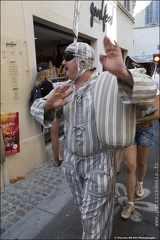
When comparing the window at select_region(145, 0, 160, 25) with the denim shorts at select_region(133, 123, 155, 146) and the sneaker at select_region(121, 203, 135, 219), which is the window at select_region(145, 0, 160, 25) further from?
the sneaker at select_region(121, 203, 135, 219)

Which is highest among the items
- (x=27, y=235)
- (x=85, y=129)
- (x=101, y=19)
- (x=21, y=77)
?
(x=101, y=19)

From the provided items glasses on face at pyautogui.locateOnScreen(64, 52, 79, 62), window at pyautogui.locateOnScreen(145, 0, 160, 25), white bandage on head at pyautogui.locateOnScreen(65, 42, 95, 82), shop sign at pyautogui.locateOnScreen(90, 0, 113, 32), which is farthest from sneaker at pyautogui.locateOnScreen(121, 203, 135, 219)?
window at pyautogui.locateOnScreen(145, 0, 160, 25)

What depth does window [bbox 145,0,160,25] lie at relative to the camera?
77.5 feet

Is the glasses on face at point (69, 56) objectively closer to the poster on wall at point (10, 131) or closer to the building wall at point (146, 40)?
the poster on wall at point (10, 131)

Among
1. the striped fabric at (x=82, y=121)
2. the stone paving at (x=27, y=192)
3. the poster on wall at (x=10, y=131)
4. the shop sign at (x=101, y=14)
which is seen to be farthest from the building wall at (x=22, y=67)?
the striped fabric at (x=82, y=121)

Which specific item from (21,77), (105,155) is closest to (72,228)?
(105,155)

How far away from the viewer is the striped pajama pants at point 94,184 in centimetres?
165

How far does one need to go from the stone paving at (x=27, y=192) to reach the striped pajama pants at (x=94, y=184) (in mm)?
1286

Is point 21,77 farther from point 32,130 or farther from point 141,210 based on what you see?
point 141,210

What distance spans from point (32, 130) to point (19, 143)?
1.36ft

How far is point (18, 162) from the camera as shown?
145 inches

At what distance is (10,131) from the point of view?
346cm

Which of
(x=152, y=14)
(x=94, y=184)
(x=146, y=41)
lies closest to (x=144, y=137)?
(x=94, y=184)

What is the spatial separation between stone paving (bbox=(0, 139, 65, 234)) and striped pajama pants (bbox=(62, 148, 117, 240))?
1.29 meters
